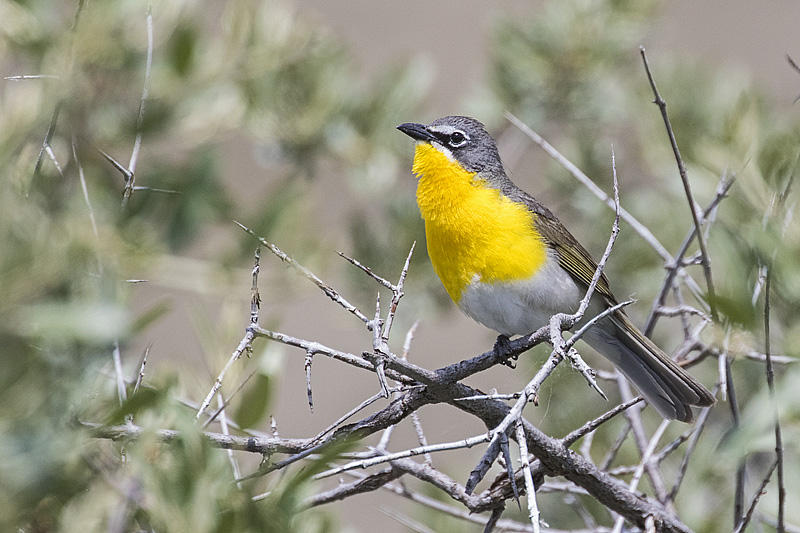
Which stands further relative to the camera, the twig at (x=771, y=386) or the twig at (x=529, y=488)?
the twig at (x=529, y=488)

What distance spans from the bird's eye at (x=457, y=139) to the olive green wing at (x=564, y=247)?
1.24 feet

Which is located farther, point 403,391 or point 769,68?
point 769,68

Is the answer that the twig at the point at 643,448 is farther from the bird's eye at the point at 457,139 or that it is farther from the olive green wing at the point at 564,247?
the bird's eye at the point at 457,139

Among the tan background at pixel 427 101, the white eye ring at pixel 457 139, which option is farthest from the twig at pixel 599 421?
the white eye ring at pixel 457 139

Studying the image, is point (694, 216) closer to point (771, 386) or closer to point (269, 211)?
point (771, 386)

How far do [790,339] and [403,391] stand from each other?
1050 mm

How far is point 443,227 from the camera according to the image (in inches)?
151

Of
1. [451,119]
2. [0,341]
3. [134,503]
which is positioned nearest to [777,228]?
[134,503]

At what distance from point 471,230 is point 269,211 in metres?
0.92

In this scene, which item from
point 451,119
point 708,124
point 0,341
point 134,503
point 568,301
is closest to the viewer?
point 0,341

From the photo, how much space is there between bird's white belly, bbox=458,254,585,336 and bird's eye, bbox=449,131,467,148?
0.70m

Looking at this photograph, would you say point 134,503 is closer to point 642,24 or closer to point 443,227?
point 443,227

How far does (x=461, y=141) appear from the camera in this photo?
168 inches

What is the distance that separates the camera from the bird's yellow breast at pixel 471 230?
150 inches
